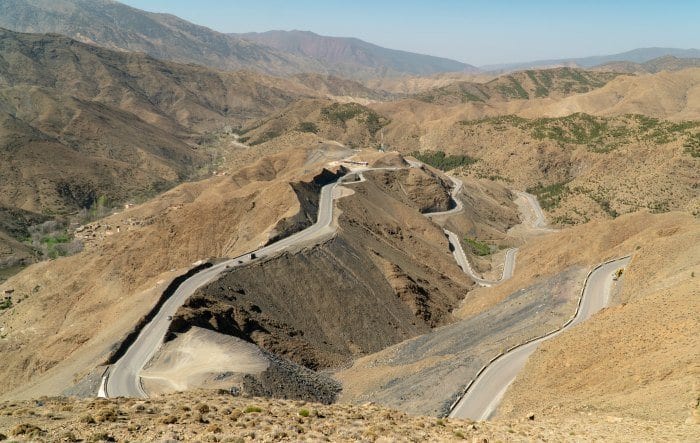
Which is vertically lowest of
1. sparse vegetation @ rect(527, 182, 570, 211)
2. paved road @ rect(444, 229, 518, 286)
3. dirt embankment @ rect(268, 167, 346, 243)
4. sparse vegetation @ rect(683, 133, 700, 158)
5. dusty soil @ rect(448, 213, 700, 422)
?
paved road @ rect(444, 229, 518, 286)

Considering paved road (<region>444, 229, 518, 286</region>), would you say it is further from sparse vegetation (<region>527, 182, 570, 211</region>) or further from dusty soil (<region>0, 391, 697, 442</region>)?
dusty soil (<region>0, 391, 697, 442</region>)

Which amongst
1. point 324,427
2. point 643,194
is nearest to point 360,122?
point 643,194

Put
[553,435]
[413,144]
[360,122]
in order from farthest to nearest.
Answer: [360,122], [413,144], [553,435]

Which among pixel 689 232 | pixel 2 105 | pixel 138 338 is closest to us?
pixel 138 338

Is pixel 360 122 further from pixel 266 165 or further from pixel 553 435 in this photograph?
pixel 553 435

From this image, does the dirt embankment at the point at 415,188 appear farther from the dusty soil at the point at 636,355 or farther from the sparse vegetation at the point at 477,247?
the dusty soil at the point at 636,355

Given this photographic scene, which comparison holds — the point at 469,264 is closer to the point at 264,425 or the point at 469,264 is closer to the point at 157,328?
the point at 157,328

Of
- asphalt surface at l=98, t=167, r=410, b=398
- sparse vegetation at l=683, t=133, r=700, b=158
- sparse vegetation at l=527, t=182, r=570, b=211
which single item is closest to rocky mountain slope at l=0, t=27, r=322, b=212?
asphalt surface at l=98, t=167, r=410, b=398

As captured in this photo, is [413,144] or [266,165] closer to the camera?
[266,165]
